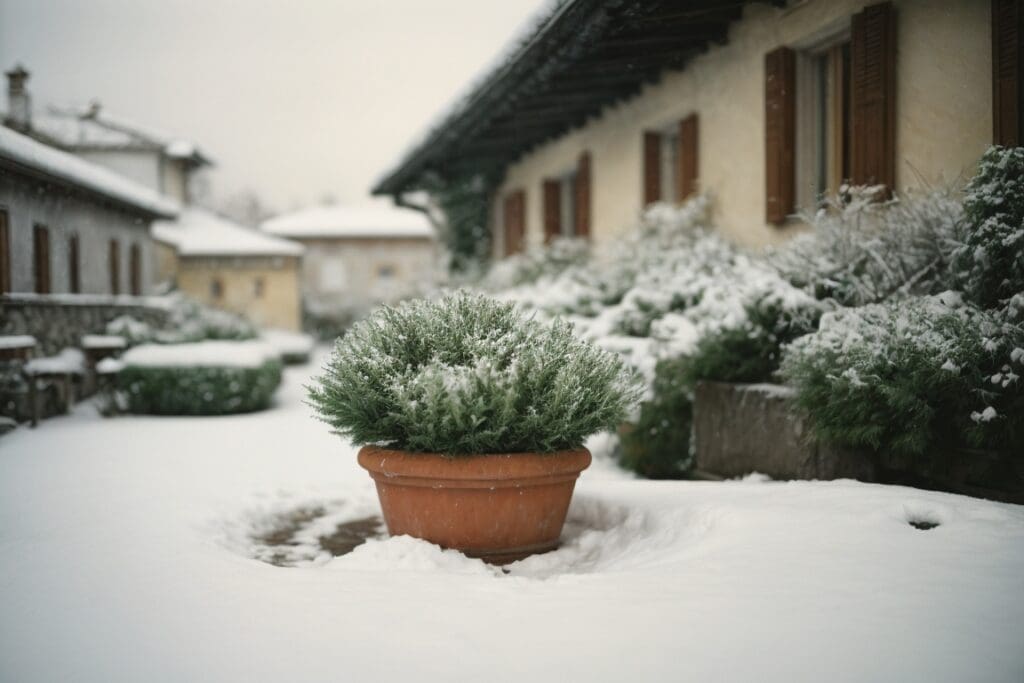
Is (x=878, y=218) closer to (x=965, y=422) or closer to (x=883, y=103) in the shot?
(x=883, y=103)

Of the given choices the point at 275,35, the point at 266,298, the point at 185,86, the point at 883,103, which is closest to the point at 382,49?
the point at 275,35

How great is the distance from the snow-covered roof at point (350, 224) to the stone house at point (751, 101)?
2338cm

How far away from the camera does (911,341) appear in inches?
156

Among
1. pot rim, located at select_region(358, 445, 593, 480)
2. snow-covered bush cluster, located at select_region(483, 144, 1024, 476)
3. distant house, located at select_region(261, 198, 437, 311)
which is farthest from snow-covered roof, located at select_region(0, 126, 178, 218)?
distant house, located at select_region(261, 198, 437, 311)

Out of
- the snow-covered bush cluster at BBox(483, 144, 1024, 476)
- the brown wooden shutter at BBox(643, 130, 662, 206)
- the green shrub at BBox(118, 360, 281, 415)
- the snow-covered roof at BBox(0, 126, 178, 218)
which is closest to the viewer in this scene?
the snow-covered bush cluster at BBox(483, 144, 1024, 476)

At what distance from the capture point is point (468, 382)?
3711 mm

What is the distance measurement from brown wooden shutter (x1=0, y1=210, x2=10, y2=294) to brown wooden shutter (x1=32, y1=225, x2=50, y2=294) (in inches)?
38.9

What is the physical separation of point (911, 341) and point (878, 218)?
164cm

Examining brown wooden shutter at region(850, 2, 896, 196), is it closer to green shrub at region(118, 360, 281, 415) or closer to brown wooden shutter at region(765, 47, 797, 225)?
brown wooden shutter at region(765, 47, 797, 225)

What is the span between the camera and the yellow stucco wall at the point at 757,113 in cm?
514

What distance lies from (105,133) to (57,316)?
18.2 meters

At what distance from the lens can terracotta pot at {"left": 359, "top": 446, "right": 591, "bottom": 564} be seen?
3.71 m

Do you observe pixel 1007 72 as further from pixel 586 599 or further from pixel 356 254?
pixel 356 254

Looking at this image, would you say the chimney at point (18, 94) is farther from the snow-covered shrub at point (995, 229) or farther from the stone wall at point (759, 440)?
the snow-covered shrub at point (995, 229)
